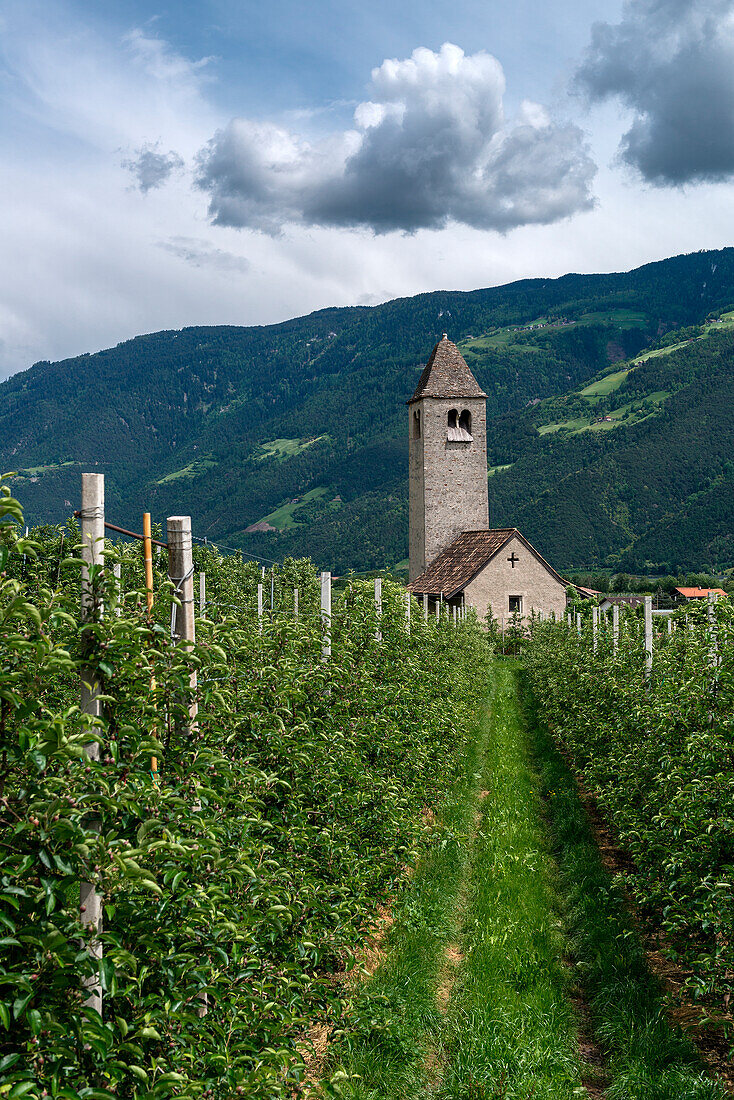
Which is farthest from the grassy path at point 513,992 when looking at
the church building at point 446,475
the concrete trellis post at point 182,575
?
the church building at point 446,475

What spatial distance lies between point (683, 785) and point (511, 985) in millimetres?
2037

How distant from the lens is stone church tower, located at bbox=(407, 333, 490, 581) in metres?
45.2

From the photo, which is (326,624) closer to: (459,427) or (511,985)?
(511,985)

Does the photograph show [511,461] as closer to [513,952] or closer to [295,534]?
[295,534]

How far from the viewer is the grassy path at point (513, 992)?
489 cm

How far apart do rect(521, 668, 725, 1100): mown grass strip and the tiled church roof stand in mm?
29465

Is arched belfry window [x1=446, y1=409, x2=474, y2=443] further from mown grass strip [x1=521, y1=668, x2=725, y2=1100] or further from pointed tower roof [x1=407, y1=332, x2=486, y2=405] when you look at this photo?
mown grass strip [x1=521, y1=668, x2=725, y2=1100]

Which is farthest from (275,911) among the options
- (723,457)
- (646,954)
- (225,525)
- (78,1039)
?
(225,525)

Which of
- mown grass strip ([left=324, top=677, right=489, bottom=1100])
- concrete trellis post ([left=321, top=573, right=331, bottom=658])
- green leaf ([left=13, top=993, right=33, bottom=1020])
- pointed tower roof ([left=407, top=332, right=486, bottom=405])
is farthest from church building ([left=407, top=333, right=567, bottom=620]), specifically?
green leaf ([left=13, top=993, right=33, bottom=1020])

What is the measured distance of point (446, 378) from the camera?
152ft

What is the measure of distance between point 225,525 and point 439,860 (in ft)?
578

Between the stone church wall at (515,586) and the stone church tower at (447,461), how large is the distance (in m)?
4.92

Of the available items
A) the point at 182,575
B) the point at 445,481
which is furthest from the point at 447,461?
the point at 182,575

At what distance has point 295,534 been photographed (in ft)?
503
